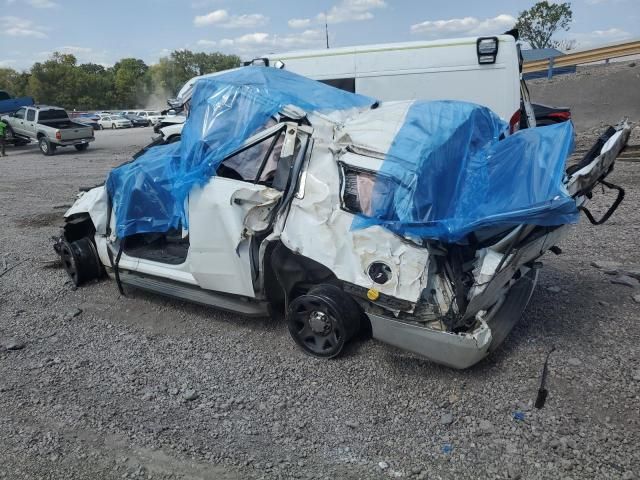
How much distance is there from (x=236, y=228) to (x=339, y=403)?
1.33m

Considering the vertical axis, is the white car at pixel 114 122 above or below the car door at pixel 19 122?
below

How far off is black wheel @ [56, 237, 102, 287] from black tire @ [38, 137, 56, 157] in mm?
16505

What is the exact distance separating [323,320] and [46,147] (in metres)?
19.5

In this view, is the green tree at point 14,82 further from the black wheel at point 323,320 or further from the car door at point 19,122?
the black wheel at point 323,320

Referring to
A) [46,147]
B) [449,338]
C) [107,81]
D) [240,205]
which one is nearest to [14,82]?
[107,81]

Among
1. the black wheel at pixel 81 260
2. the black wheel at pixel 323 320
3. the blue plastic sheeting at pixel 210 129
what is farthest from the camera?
the black wheel at pixel 81 260

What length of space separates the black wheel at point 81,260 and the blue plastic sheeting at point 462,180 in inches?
121

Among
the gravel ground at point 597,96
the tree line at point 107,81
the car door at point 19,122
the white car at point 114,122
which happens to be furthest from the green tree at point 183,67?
the gravel ground at point 597,96

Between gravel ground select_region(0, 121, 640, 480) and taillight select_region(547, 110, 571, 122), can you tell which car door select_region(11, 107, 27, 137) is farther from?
taillight select_region(547, 110, 571, 122)

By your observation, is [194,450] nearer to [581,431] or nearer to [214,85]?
[581,431]

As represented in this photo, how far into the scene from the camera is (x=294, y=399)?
3225 mm

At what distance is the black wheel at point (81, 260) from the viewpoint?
5.02 m

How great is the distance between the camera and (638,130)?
44.2ft

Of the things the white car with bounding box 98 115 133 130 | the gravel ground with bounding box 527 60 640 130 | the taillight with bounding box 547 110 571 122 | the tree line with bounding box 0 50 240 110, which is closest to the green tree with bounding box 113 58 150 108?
the tree line with bounding box 0 50 240 110
